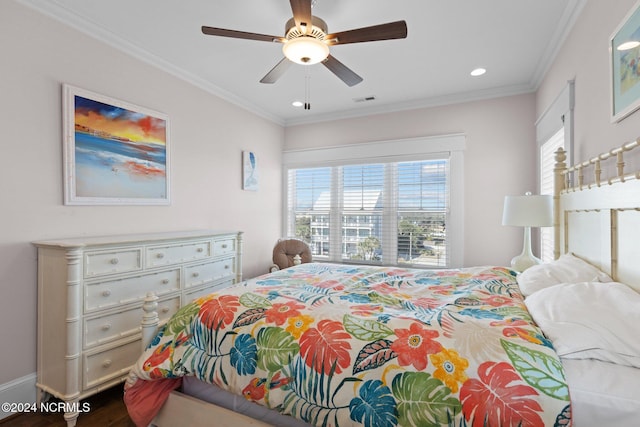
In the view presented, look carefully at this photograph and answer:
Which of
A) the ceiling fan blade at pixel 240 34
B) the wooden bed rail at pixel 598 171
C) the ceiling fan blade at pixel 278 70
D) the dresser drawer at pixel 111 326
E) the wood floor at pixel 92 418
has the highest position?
the ceiling fan blade at pixel 240 34

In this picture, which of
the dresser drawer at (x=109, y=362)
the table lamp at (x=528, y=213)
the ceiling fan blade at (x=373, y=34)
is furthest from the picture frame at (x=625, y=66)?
the dresser drawer at (x=109, y=362)

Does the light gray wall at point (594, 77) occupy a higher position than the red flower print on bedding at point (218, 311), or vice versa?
the light gray wall at point (594, 77)

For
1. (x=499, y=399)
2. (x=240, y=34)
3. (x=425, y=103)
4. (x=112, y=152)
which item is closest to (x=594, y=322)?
(x=499, y=399)

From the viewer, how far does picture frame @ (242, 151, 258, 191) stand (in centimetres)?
401

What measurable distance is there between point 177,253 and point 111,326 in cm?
69

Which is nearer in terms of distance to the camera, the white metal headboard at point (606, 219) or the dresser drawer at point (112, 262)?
the white metal headboard at point (606, 219)

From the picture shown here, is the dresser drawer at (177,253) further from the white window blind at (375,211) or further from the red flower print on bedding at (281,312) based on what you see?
the white window blind at (375,211)

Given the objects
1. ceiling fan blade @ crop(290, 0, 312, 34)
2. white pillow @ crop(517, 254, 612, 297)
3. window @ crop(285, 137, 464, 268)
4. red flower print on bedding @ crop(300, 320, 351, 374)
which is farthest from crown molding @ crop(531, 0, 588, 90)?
red flower print on bedding @ crop(300, 320, 351, 374)

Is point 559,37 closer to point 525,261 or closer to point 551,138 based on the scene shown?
point 551,138

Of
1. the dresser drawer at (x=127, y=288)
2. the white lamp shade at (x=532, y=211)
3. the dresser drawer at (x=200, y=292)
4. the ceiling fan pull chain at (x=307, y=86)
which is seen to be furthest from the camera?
the ceiling fan pull chain at (x=307, y=86)

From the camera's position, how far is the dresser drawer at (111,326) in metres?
1.94

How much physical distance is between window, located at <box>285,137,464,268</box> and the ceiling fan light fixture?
2.35 meters

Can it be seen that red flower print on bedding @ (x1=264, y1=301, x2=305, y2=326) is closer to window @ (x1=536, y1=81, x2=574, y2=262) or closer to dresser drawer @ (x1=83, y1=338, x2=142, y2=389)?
dresser drawer @ (x1=83, y1=338, x2=142, y2=389)

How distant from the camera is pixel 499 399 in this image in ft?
3.16
